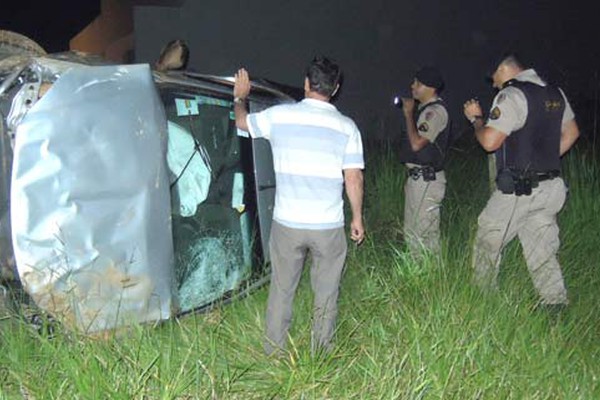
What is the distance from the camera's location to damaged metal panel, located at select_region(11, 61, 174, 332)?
2.92 meters

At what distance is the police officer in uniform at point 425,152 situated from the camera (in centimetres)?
494

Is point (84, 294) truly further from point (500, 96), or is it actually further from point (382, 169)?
point (382, 169)

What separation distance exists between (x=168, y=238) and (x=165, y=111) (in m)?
0.60

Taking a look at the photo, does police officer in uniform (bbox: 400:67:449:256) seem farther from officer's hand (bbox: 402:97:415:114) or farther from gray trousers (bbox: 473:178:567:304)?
gray trousers (bbox: 473:178:567:304)

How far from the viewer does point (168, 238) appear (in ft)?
10.5

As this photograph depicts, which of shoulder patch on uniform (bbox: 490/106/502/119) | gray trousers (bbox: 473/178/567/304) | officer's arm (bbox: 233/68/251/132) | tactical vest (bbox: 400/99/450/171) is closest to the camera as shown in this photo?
officer's arm (bbox: 233/68/251/132)

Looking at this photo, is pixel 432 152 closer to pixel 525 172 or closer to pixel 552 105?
pixel 525 172

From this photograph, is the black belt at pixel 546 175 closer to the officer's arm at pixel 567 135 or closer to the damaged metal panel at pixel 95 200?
the officer's arm at pixel 567 135

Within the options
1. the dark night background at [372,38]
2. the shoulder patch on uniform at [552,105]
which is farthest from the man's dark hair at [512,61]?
the dark night background at [372,38]

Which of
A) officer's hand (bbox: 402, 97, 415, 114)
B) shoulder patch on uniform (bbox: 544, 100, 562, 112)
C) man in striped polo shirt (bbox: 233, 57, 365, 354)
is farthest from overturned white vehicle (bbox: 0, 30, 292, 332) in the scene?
shoulder patch on uniform (bbox: 544, 100, 562, 112)

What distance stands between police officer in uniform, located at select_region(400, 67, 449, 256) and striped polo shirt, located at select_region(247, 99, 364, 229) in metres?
1.53

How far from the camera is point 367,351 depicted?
132 inches

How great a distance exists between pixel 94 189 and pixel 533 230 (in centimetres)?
256

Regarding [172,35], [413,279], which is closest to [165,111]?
[413,279]
